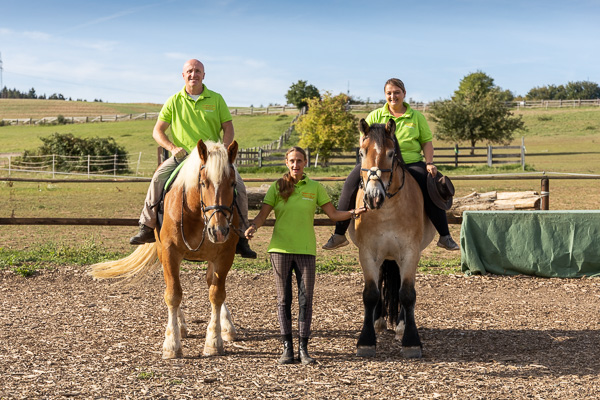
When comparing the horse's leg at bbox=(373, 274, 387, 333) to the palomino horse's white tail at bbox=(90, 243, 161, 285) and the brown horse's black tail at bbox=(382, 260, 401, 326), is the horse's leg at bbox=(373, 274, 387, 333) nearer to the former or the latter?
the brown horse's black tail at bbox=(382, 260, 401, 326)

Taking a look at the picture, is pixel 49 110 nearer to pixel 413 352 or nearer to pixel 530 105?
pixel 530 105

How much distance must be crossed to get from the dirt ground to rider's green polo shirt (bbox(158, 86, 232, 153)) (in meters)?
2.07

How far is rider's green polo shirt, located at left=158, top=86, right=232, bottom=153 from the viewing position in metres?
5.89

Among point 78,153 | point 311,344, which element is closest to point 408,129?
point 311,344

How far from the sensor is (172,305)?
18.5 ft

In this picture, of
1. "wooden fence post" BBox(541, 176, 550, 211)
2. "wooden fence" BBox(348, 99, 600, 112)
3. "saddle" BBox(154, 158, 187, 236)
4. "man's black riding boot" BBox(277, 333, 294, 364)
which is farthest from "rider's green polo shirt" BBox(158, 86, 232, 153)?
"wooden fence" BBox(348, 99, 600, 112)

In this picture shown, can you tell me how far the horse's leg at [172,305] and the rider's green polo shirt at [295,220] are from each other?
963mm

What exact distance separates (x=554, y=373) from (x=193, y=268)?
6337 mm

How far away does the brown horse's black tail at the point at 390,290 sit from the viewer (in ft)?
21.5

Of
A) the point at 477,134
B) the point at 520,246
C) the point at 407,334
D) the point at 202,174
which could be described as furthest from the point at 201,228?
the point at 477,134

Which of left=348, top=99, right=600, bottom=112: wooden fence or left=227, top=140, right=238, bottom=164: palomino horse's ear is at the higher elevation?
left=348, top=99, right=600, bottom=112: wooden fence

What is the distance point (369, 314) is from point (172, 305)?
185 centimetres

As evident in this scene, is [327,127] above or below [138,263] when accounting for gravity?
above

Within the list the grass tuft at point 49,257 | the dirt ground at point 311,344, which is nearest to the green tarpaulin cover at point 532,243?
the dirt ground at point 311,344
